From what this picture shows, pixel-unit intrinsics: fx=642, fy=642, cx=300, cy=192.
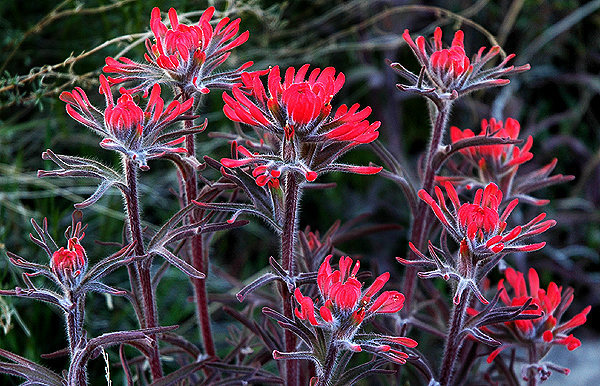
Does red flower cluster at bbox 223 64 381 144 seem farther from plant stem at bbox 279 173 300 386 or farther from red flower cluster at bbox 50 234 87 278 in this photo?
red flower cluster at bbox 50 234 87 278

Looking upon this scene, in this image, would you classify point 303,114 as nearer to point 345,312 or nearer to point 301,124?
point 301,124

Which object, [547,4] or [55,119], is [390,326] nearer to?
[55,119]

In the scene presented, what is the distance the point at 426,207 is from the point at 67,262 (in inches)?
22.7

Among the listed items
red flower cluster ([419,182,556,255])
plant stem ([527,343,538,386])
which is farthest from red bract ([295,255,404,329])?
plant stem ([527,343,538,386])

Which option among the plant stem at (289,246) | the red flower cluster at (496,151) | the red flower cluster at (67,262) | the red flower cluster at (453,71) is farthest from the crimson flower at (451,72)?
the red flower cluster at (67,262)

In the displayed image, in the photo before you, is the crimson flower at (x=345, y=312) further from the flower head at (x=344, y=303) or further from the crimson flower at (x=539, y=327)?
the crimson flower at (x=539, y=327)

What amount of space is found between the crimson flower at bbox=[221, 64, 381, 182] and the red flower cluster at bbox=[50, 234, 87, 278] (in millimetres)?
244

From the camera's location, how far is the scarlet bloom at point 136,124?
0.84 meters

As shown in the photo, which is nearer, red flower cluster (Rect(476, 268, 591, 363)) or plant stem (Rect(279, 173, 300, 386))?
plant stem (Rect(279, 173, 300, 386))

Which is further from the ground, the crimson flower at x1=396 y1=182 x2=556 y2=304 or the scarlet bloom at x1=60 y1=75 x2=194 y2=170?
the scarlet bloom at x1=60 y1=75 x2=194 y2=170

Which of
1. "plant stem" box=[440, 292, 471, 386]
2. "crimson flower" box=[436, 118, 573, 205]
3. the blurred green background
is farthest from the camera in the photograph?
the blurred green background

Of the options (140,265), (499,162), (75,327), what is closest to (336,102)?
(499,162)

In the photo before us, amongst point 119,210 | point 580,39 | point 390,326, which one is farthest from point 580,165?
point 119,210

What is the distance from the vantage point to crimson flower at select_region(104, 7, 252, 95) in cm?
89
